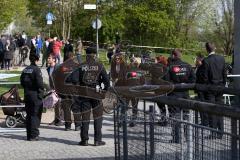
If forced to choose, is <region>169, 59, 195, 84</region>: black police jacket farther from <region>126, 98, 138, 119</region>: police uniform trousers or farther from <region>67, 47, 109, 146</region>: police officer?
<region>126, 98, 138, 119</region>: police uniform trousers

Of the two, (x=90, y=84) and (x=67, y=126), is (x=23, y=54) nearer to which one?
(x=67, y=126)

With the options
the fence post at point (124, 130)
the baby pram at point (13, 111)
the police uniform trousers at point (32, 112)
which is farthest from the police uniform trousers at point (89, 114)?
the fence post at point (124, 130)

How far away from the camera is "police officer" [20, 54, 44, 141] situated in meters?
12.4

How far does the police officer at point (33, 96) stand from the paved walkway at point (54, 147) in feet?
0.86

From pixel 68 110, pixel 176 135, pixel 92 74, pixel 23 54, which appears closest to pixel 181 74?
pixel 92 74

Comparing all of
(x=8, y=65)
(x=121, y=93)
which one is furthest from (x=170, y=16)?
(x=121, y=93)

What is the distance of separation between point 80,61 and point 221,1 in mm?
62329

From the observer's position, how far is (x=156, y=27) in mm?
53781

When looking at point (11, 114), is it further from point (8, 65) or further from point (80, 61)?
point (8, 65)

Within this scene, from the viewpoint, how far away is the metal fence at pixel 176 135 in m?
4.45

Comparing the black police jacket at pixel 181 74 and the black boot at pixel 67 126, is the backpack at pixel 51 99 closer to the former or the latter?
the black boot at pixel 67 126

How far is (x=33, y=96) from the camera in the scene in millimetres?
12531

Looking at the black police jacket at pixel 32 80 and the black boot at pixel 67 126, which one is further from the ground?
the black police jacket at pixel 32 80

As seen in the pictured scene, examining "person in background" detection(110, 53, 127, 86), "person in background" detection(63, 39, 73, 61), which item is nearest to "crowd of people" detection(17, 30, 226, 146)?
"person in background" detection(110, 53, 127, 86)
